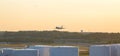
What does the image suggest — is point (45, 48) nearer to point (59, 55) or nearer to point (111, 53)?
point (59, 55)

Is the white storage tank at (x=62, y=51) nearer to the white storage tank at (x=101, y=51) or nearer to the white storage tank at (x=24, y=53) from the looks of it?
the white storage tank at (x=24, y=53)

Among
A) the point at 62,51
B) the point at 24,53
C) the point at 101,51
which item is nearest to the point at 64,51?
the point at 62,51

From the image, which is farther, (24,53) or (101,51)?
(101,51)

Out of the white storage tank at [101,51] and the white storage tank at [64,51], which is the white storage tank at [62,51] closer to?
the white storage tank at [64,51]

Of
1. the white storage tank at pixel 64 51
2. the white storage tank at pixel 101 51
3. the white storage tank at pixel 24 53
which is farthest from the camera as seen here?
the white storage tank at pixel 101 51

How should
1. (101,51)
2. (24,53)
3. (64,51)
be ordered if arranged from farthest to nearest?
(101,51) → (64,51) → (24,53)

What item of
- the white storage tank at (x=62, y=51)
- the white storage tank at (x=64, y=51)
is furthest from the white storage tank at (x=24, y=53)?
the white storage tank at (x=64, y=51)

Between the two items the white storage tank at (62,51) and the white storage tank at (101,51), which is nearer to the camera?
the white storage tank at (62,51)

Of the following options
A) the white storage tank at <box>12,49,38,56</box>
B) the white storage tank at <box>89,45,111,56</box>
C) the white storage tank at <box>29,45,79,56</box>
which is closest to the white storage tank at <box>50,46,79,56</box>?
the white storage tank at <box>29,45,79,56</box>

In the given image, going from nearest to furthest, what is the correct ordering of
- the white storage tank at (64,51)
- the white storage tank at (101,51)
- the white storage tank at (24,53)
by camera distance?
the white storage tank at (24,53)
the white storage tank at (64,51)
the white storage tank at (101,51)

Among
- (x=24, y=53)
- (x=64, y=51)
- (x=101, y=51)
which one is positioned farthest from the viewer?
(x=101, y=51)

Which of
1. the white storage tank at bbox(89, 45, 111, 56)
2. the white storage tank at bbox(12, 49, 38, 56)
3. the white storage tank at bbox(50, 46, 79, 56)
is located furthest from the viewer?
the white storage tank at bbox(89, 45, 111, 56)

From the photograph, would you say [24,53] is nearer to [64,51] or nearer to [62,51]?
[62,51]

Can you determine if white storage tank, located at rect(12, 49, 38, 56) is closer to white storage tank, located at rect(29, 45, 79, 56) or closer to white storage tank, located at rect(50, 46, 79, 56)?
white storage tank, located at rect(29, 45, 79, 56)
